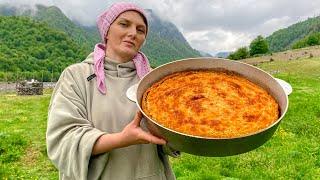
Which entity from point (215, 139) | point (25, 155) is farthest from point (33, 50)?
point (215, 139)

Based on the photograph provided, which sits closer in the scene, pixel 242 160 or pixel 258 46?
pixel 242 160

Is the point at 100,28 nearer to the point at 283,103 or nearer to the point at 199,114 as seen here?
the point at 199,114

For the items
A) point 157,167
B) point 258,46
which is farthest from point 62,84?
point 258,46

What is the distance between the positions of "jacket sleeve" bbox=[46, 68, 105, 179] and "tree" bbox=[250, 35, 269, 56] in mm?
110245

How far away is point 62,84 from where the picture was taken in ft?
12.5

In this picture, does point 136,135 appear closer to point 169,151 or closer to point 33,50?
point 169,151

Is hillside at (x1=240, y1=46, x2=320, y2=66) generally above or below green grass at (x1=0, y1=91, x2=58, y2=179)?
below

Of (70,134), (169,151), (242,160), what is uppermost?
(70,134)

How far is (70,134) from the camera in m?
3.54

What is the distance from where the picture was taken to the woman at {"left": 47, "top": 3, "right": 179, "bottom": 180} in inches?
140

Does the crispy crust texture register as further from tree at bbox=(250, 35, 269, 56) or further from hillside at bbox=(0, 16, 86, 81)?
hillside at bbox=(0, 16, 86, 81)

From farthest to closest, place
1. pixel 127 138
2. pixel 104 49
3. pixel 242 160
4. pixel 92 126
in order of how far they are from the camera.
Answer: pixel 242 160
pixel 104 49
pixel 92 126
pixel 127 138

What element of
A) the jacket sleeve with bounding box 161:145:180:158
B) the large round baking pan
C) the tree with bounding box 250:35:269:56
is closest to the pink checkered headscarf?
the large round baking pan

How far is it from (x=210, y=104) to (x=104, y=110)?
922 mm
